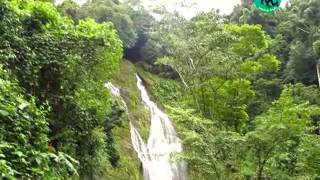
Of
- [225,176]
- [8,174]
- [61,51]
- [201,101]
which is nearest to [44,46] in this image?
[61,51]

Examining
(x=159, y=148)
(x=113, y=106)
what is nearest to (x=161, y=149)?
(x=159, y=148)

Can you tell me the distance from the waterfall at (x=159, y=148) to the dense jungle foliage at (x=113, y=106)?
0.57m

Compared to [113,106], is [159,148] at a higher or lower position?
lower

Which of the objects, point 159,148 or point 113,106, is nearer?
point 113,106

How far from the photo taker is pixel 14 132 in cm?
468

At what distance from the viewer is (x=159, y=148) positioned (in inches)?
769

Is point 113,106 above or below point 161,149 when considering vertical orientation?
above

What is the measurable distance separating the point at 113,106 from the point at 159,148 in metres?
6.50

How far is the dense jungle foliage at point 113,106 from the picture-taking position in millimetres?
5320

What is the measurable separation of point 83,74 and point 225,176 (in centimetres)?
535

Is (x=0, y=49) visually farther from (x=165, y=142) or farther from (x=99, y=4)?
(x=99, y=4)

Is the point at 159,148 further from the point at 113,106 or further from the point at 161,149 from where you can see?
the point at 113,106

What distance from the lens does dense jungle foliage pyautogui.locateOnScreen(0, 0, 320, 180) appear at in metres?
5.32

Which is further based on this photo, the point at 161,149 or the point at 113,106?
the point at 161,149
